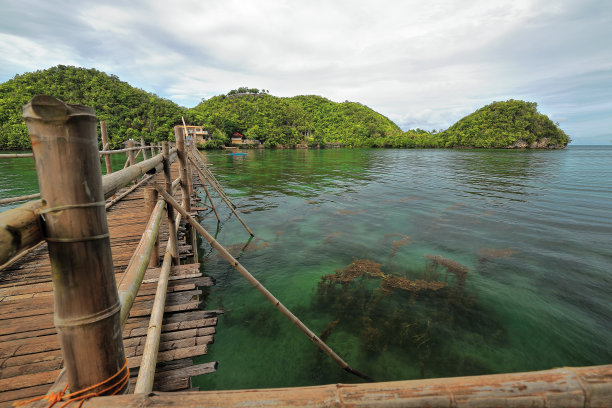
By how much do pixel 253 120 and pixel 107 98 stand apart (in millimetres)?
47056

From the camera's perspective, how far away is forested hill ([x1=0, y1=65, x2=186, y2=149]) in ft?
208

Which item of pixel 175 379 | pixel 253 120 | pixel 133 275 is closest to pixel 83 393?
pixel 133 275

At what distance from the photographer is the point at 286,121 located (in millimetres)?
115812

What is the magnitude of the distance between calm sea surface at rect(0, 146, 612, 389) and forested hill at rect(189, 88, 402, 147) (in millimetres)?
80120

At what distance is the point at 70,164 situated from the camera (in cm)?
120

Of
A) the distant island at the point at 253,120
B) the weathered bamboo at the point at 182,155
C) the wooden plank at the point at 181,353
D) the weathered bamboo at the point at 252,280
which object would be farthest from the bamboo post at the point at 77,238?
the distant island at the point at 253,120

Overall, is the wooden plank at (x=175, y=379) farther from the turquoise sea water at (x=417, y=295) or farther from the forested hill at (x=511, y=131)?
the forested hill at (x=511, y=131)

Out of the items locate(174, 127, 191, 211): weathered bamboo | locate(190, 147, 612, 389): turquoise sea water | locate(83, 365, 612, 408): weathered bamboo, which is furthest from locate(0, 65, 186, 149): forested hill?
locate(83, 365, 612, 408): weathered bamboo

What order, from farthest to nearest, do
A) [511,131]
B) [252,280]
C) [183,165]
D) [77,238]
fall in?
[511,131] → [183,165] → [252,280] → [77,238]

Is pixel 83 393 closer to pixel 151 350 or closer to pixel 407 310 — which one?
pixel 151 350

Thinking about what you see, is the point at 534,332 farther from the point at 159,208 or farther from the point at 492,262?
the point at 159,208

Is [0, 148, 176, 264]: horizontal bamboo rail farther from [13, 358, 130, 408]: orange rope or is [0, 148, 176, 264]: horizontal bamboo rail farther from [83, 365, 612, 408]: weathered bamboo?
[83, 365, 612, 408]: weathered bamboo

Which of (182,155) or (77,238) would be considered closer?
(77,238)

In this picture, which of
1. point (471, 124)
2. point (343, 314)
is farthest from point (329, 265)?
point (471, 124)
